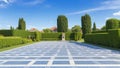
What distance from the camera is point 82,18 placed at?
67750 mm

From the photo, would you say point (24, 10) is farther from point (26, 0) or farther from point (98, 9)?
point (98, 9)

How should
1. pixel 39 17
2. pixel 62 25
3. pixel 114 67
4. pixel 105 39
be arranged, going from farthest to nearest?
pixel 62 25
pixel 39 17
pixel 105 39
pixel 114 67

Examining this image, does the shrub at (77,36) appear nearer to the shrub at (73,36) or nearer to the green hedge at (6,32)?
the shrub at (73,36)

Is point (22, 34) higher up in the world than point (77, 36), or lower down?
higher up

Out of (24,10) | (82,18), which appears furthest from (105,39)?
(82,18)

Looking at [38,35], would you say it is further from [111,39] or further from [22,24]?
[111,39]

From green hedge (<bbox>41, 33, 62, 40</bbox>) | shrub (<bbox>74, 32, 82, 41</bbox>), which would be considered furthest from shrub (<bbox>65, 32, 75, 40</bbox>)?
shrub (<bbox>74, 32, 82, 41</bbox>)

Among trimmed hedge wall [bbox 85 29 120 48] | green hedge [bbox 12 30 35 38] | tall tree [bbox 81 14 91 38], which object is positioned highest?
tall tree [bbox 81 14 91 38]

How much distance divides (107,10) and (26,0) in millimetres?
13790

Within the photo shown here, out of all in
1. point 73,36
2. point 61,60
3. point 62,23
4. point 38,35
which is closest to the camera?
point 61,60

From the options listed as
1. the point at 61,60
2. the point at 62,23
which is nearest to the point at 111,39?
the point at 61,60

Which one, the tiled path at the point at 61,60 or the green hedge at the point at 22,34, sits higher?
the green hedge at the point at 22,34

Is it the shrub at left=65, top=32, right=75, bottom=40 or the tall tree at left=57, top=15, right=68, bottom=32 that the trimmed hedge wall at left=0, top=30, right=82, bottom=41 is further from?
the tall tree at left=57, top=15, right=68, bottom=32

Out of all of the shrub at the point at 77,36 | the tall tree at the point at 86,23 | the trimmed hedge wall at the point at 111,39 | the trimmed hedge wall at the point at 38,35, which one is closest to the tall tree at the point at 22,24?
the trimmed hedge wall at the point at 38,35
